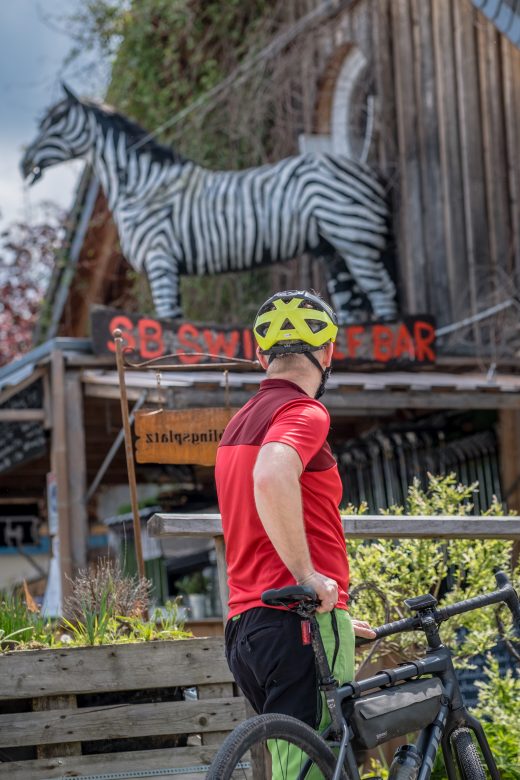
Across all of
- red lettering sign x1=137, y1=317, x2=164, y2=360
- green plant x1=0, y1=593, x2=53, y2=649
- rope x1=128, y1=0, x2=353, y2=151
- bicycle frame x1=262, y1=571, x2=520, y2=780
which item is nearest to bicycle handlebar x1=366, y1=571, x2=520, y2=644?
bicycle frame x1=262, y1=571, x2=520, y2=780

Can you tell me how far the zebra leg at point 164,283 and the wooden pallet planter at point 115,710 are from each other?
759cm

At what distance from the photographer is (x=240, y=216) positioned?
1261cm

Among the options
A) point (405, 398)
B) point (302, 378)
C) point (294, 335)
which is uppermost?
point (405, 398)

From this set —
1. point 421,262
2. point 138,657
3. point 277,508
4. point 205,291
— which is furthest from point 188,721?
point 205,291

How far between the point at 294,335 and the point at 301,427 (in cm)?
34

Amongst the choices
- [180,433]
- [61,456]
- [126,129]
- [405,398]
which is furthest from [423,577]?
[126,129]

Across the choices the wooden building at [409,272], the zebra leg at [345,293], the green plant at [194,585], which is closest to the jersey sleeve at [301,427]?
the wooden building at [409,272]

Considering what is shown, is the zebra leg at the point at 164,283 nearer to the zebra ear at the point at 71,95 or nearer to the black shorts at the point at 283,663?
the zebra ear at the point at 71,95

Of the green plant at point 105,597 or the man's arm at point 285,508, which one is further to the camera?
the green plant at point 105,597

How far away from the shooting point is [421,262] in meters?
12.3

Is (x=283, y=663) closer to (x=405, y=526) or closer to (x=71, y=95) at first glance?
(x=405, y=526)

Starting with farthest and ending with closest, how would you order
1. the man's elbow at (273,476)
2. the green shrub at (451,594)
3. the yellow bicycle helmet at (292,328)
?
the green shrub at (451,594)
the yellow bicycle helmet at (292,328)
the man's elbow at (273,476)

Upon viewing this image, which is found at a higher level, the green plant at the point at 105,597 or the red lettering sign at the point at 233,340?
the red lettering sign at the point at 233,340

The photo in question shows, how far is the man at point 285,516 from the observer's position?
3389 mm
